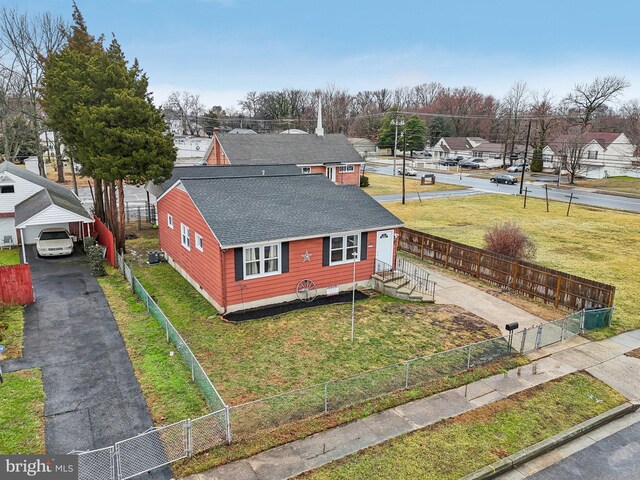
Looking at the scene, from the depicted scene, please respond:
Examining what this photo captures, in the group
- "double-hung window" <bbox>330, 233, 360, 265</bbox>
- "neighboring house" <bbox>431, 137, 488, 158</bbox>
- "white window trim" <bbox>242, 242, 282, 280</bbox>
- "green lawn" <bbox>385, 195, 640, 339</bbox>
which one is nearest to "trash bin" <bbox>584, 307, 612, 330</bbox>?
"green lawn" <bbox>385, 195, 640, 339</bbox>

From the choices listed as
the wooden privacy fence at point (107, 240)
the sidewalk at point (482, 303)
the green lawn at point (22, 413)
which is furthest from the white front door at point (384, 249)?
the wooden privacy fence at point (107, 240)

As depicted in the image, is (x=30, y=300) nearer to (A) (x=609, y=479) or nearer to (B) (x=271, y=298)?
(B) (x=271, y=298)

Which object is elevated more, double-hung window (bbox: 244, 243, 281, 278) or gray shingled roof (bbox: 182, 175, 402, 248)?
gray shingled roof (bbox: 182, 175, 402, 248)

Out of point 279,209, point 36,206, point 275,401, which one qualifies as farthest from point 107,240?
point 275,401

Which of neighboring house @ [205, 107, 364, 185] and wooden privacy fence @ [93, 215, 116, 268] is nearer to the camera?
wooden privacy fence @ [93, 215, 116, 268]

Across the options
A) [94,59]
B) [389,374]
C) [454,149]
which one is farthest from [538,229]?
[454,149]

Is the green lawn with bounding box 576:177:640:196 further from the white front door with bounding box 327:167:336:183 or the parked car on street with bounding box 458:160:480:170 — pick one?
the white front door with bounding box 327:167:336:183

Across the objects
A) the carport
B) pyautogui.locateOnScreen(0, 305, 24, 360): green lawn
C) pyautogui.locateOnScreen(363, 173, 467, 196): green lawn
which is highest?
the carport

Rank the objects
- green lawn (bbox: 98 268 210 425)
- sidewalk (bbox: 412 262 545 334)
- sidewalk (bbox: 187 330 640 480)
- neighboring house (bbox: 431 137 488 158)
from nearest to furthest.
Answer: sidewalk (bbox: 187 330 640 480) → green lawn (bbox: 98 268 210 425) → sidewalk (bbox: 412 262 545 334) → neighboring house (bbox: 431 137 488 158)
